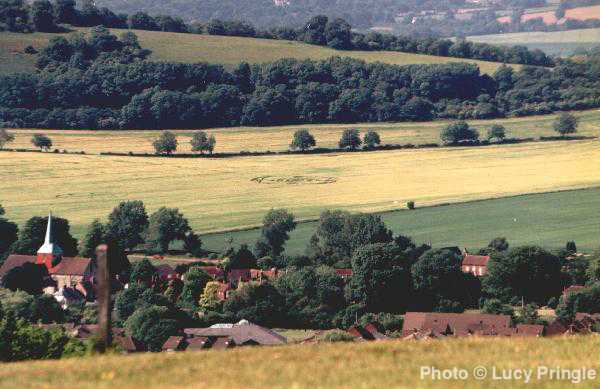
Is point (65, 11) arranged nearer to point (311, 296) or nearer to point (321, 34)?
point (321, 34)

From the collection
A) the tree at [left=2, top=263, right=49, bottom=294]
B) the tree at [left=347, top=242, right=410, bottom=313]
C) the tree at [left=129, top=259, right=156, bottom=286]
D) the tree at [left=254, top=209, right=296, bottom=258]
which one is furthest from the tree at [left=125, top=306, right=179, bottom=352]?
the tree at [left=254, top=209, right=296, bottom=258]

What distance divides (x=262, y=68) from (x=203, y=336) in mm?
90803

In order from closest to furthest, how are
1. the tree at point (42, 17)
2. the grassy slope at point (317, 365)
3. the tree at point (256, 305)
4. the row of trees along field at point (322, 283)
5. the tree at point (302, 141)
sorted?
the grassy slope at point (317, 365), the row of trees along field at point (322, 283), the tree at point (256, 305), the tree at point (302, 141), the tree at point (42, 17)

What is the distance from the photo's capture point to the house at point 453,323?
4847 cm

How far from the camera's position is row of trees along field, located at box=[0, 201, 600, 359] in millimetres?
55188

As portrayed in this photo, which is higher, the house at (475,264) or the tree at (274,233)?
the tree at (274,233)

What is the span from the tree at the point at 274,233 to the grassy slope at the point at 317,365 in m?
47.4

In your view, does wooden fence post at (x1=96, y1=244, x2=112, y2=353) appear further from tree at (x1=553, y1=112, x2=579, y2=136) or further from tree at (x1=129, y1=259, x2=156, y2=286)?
tree at (x1=553, y1=112, x2=579, y2=136)

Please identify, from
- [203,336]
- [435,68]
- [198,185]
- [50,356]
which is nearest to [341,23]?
[435,68]

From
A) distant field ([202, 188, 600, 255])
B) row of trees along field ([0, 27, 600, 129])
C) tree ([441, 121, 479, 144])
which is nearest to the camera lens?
distant field ([202, 188, 600, 255])

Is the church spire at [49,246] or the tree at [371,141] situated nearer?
the church spire at [49,246]

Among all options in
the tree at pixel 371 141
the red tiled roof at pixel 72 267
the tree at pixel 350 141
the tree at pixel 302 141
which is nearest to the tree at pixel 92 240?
the red tiled roof at pixel 72 267

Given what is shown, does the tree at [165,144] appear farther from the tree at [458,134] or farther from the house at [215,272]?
the house at [215,272]

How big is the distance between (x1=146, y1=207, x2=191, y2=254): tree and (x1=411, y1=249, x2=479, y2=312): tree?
52.3ft
